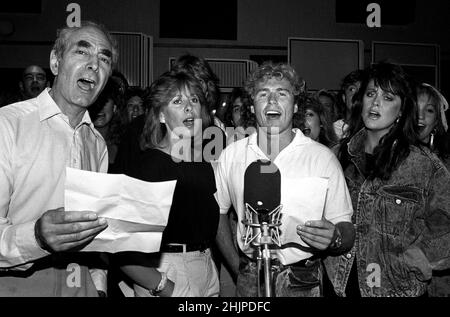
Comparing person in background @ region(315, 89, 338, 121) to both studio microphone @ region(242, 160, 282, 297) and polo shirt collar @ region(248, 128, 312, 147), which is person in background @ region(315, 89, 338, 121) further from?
studio microphone @ region(242, 160, 282, 297)

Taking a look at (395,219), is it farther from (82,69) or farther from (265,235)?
(82,69)

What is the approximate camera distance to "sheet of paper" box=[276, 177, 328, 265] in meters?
1.60

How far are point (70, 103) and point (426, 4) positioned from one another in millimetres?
10881

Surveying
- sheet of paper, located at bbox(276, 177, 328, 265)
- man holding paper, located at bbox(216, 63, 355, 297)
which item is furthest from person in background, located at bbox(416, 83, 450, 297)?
sheet of paper, located at bbox(276, 177, 328, 265)

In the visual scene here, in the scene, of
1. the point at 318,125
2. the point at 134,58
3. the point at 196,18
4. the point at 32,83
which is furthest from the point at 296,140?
the point at 196,18

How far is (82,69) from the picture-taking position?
2004 mm

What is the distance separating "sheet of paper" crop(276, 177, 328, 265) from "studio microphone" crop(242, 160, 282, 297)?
1.4 inches

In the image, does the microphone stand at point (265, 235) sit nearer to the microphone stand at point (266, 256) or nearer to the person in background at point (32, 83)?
the microphone stand at point (266, 256)

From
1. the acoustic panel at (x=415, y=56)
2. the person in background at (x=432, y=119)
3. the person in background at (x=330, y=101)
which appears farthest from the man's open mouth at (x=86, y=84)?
the acoustic panel at (x=415, y=56)

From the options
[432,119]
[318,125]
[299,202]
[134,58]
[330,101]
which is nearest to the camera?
[299,202]

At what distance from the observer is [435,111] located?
3.56 metres

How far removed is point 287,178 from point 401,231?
0.82 meters

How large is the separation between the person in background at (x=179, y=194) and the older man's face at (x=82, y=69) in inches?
24.3

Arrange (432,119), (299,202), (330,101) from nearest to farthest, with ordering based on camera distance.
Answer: (299,202), (432,119), (330,101)
